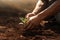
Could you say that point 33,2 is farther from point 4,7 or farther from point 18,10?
point 4,7

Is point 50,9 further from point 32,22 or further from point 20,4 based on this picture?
point 20,4

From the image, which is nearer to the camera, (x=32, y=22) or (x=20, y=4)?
(x=32, y=22)

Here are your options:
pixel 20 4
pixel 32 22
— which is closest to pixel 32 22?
pixel 32 22

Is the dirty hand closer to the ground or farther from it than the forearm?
closer to the ground

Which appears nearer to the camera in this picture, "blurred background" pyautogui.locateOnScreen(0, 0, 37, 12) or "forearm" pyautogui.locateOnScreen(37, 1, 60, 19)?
"forearm" pyautogui.locateOnScreen(37, 1, 60, 19)

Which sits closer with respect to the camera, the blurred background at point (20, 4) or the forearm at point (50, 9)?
the forearm at point (50, 9)

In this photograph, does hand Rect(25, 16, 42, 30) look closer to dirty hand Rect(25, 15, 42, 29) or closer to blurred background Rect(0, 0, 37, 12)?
dirty hand Rect(25, 15, 42, 29)

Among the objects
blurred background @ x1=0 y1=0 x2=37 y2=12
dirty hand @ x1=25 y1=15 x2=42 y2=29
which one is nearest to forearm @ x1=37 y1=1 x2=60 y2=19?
dirty hand @ x1=25 y1=15 x2=42 y2=29

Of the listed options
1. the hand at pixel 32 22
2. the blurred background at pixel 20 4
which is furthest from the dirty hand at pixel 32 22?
the blurred background at pixel 20 4

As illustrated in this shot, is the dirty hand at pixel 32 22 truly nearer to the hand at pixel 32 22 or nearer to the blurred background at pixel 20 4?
the hand at pixel 32 22

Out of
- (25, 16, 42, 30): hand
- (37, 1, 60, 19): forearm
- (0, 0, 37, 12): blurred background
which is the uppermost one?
(0, 0, 37, 12): blurred background

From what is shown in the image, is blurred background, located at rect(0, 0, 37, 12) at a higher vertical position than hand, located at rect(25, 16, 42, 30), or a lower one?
higher

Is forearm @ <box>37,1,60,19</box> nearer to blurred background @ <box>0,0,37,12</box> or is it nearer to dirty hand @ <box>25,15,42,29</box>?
dirty hand @ <box>25,15,42,29</box>
